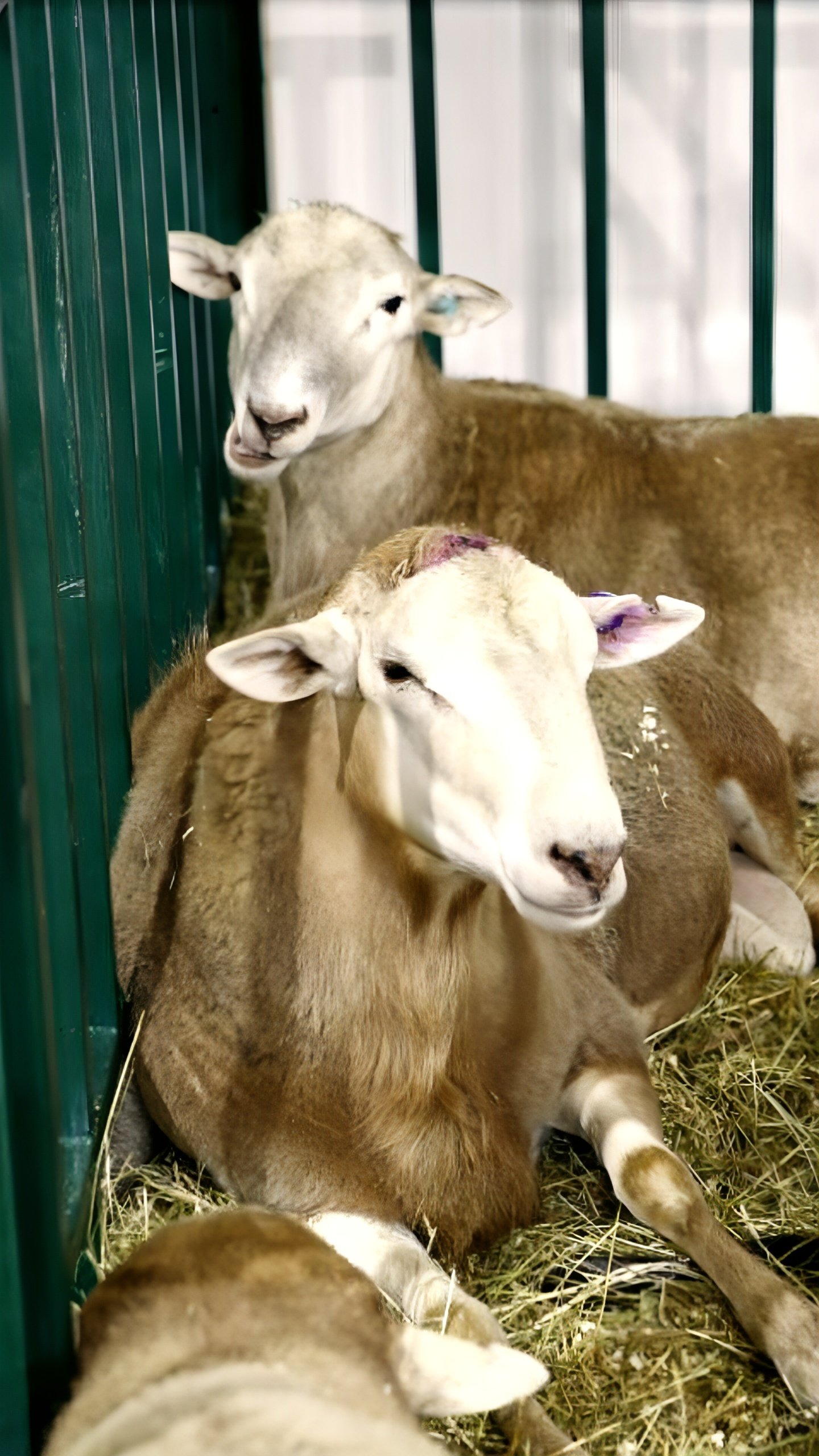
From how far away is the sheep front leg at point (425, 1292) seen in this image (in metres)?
2.67

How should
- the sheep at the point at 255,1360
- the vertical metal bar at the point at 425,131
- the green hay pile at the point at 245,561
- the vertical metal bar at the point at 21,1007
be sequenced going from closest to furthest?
the sheep at the point at 255,1360 → the vertical metal bar at the point at 21,1007 → the green hay pile at the point at 245,561 → the vertical metal bar at the point at 425,131

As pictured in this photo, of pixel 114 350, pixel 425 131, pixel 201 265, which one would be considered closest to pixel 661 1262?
pixel 114 350

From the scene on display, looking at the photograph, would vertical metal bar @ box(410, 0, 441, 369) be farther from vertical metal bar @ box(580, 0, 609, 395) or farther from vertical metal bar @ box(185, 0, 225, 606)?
vertical metal bar @ box(185, 0, 225, 606)

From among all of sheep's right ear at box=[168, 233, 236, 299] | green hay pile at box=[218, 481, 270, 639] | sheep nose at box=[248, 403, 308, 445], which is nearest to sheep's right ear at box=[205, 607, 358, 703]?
sheep nose at box=[248, 403, 308, 445]

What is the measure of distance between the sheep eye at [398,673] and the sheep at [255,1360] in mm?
925

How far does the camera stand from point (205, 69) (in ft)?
18.2

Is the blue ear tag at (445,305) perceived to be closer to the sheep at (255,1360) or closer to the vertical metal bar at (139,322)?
the vertical metal bar at (139,322)

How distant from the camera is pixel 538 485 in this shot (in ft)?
16.4

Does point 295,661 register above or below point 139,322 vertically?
below

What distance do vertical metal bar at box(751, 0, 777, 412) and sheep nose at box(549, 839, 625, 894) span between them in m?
4.11

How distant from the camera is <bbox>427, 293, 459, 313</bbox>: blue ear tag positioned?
4.89 meters

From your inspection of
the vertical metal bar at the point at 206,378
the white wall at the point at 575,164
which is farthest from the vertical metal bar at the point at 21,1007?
the white wall at the point at 575,164

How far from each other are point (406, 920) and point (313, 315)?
212cm

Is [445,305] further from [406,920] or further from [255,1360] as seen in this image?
[255,1360]
